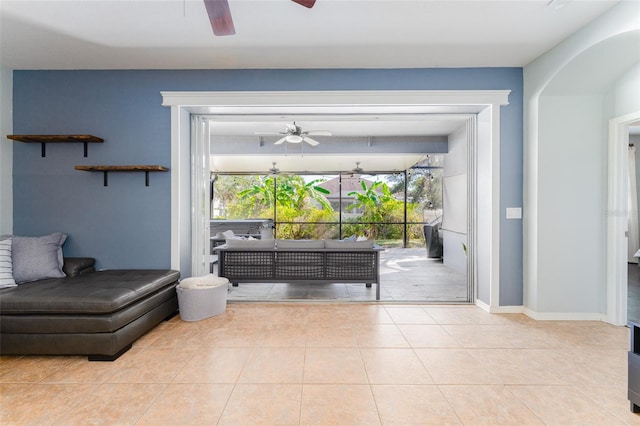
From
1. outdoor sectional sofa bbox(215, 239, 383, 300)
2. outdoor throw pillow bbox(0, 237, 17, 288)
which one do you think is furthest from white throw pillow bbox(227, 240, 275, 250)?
outdoor throw pillow bbox(0, 237, 17, 288)

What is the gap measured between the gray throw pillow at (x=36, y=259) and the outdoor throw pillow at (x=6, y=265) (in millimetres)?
41

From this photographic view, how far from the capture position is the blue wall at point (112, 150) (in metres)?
3.75

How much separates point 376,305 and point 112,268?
10.5ft

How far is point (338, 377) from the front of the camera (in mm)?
2301

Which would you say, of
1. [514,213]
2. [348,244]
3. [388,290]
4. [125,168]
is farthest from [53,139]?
[514,213]

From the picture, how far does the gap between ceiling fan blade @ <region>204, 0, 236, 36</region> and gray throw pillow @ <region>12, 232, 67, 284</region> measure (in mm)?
2922

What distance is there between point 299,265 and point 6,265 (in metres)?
3.03

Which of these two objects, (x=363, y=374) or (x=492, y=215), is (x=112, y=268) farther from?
(x=492, y=215)

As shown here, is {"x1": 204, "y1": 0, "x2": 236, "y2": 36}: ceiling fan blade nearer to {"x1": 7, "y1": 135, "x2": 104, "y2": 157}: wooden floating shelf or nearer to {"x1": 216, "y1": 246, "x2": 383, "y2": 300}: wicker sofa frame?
{"x1": 7, "y1": 135, "x2": 104, "y2": 157}: wooden floating shelf

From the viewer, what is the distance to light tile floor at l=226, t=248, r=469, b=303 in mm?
4414

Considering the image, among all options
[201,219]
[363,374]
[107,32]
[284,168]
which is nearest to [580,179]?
[363,374]

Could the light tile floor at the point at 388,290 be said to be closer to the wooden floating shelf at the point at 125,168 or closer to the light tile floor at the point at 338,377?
the light tile floor at the point at 338,377

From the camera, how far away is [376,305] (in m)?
4.02

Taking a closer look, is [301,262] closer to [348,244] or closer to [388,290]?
[348,244]
